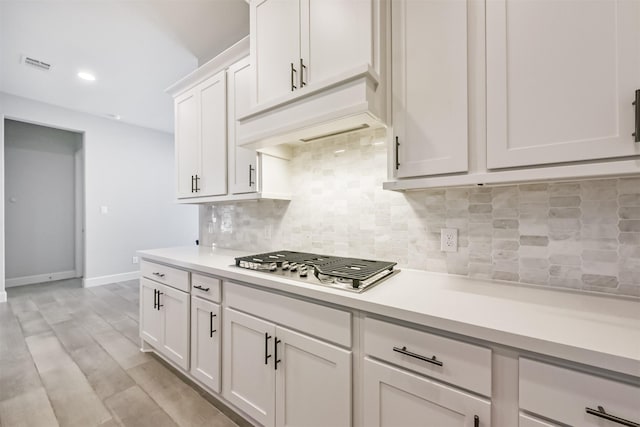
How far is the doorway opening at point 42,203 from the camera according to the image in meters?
4.61

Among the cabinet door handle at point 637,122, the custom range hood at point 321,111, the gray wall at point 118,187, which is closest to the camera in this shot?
the cabinet door handle at point 637,122

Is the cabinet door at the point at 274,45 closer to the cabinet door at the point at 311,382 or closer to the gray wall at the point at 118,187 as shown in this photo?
the cabinet door at the point at 311,382

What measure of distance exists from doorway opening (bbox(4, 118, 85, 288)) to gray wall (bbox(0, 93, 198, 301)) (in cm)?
45

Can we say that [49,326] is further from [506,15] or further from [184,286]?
[506,15]

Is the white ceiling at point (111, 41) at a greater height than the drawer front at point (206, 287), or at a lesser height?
greater

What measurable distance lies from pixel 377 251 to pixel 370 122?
2.48 feet

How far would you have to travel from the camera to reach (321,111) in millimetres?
1403

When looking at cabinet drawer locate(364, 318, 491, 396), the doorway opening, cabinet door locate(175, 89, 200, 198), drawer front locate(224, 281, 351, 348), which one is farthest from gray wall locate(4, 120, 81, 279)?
cabinet drawer locate(364, 318, 491, 396)

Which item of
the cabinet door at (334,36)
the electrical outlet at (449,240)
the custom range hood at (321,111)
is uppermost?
the cabinet door at (334,36)

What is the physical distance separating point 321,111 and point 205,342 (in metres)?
1.61

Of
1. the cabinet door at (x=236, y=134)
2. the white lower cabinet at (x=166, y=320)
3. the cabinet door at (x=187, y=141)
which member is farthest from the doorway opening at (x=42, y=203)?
the cabinet door at (x=236, y=134)

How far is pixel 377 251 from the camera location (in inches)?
66.6

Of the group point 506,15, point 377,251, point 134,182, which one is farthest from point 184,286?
point 134,182

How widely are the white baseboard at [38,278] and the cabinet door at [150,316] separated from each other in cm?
410
